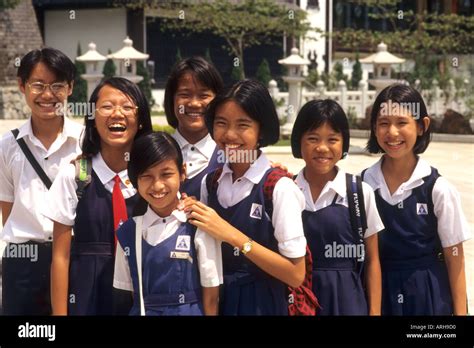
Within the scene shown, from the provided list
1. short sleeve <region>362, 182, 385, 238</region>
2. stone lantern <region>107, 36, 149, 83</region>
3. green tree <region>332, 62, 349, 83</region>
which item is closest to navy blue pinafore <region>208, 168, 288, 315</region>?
short sleeve <region>362, 182, 385, 238</region>

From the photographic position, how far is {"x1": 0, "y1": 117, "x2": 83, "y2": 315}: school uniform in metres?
2.80

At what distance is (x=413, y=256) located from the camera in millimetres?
2641

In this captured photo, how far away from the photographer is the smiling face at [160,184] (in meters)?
2.38

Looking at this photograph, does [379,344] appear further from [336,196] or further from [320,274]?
[336,196]

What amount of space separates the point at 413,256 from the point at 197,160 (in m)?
0.86

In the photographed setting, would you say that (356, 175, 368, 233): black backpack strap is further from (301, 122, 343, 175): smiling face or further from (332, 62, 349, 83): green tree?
(332, 62, 349, 83): green tree

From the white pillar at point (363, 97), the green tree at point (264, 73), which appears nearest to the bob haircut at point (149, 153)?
the white pillar at point (363, 97)

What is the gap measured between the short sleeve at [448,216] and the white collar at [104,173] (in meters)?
1.08

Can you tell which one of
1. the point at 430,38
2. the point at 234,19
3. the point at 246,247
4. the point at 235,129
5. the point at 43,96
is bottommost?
the point at 246,247

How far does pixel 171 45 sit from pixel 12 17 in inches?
176

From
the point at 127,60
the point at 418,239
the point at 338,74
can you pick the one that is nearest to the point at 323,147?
the point at 418,239

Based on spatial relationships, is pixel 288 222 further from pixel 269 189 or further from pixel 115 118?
pixel 115 118

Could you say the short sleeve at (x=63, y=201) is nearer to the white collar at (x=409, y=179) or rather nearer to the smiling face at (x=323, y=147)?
the smiling face at (x=323, y=147)

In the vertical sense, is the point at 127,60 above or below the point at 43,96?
above
